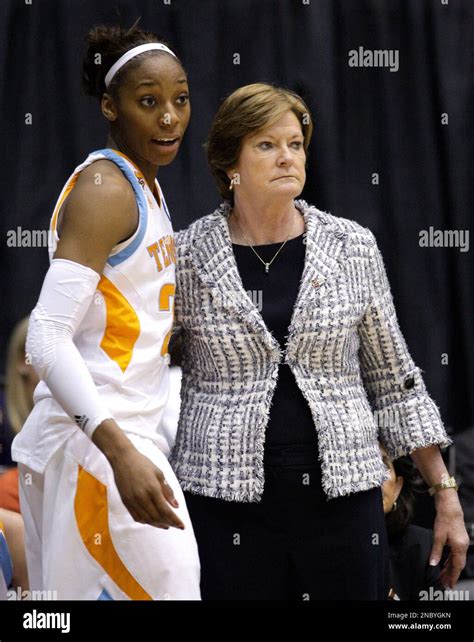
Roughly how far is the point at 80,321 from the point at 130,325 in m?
0.12

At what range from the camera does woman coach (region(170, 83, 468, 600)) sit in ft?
10.1

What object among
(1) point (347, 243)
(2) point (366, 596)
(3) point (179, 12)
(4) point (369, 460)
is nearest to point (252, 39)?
(3) point (179, 12)

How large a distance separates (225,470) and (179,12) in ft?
6.09

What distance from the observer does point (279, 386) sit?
3092 millimetres

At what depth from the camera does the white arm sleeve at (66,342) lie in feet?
8.52

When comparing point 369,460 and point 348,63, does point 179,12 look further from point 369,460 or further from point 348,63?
point 369,460

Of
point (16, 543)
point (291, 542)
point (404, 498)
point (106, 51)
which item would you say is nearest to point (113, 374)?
point (291, 542)

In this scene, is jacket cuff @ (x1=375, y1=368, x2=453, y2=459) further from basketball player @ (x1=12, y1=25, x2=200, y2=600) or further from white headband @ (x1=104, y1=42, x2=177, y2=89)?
white headband @ (x1=104, y1=42, x2=177, y2=89)

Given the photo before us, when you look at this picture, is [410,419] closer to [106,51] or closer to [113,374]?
[113,374]

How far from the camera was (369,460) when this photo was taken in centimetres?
312

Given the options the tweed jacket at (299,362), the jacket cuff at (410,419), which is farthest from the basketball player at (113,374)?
the jacket cuff at (410,419)

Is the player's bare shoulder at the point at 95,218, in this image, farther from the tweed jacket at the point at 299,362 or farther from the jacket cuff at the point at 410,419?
the jacket cuff at the point at 410,419

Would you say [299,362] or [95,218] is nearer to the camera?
[95,218]

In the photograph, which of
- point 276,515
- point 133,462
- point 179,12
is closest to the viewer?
point 133,462
